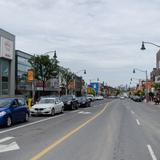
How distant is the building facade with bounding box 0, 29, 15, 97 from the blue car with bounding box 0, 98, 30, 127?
30013 mm

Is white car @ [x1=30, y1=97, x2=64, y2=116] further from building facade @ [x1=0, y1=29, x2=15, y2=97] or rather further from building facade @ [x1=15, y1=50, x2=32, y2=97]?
building facade @ [x1=15, y1=50, x2=32, y2=97]

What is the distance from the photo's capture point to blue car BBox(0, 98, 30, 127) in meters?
21.0

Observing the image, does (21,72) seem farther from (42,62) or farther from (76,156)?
(76,156)

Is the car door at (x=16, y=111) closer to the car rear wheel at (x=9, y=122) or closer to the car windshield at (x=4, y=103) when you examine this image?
the car windshield at (x=4, y=103)

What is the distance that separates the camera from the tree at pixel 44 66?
59950 millimetres

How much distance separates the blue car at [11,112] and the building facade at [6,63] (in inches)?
1182

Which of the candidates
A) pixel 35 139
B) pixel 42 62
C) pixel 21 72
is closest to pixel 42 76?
pixel 42 62

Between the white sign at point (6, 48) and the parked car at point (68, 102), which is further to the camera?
the white sign at point (6, 48)

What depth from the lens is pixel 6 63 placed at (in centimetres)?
5669

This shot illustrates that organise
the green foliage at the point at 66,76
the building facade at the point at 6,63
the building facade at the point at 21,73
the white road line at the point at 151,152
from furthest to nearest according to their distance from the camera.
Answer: the green foliage at the point at 66,76, the building facade at the point at 21,73, the building facade at the point at 6,63, the white road line at the point at 151,152

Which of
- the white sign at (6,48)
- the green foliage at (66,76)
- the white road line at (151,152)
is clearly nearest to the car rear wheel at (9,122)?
the white road line at (151,152)

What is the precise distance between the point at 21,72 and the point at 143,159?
69796 mm

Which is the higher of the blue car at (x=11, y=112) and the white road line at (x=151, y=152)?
the blue car at (x=11, y=112)

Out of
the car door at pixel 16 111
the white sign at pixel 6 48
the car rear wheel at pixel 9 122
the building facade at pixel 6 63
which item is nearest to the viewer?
the car rear wheel at pixel 9 122
